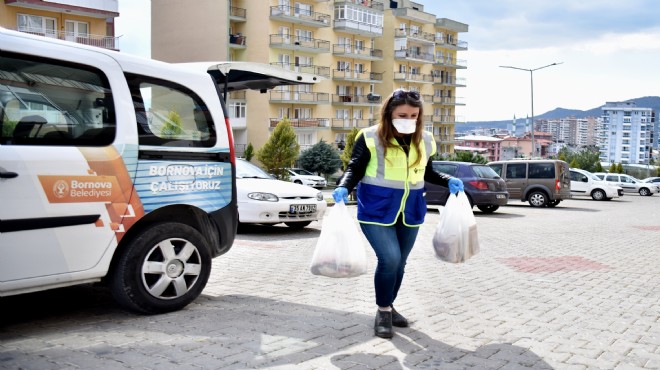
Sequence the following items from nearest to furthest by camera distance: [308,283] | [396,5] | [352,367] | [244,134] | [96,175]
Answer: [352,367]
[96,175]
[308,283]
[244,134]
[396,5]

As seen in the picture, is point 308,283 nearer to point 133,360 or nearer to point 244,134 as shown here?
point 133,360

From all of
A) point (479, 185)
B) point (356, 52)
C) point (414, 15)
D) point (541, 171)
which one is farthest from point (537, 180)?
point (414, 15)

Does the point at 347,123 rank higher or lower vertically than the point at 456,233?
higher

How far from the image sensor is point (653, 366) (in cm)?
460

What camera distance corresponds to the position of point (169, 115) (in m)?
5.74

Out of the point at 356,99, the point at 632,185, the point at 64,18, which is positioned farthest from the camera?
the point at 356,99

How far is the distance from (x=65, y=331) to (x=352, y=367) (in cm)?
215

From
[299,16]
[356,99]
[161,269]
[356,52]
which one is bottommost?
[161,269]

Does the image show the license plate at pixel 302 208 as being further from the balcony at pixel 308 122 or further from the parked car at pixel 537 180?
the balcony at pixel 308 122

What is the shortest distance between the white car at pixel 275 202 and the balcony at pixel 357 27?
193ft

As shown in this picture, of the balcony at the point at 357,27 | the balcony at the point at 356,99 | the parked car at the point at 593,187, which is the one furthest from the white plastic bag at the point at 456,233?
the balcony at the point at 357,27

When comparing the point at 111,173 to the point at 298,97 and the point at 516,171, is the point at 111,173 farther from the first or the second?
the point at 298,97

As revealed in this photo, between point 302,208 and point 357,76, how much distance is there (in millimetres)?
61641

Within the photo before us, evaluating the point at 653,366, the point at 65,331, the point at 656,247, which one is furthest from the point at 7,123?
the point at 656,247
